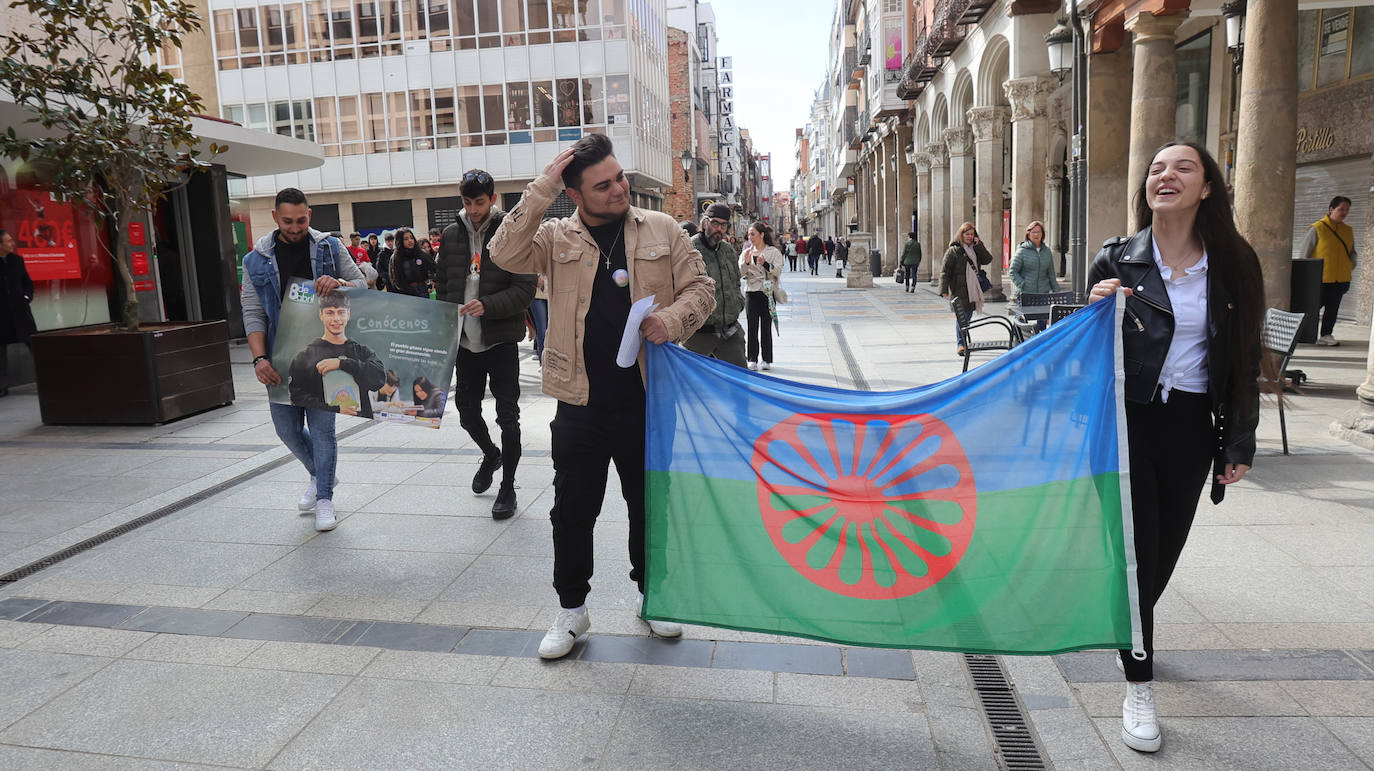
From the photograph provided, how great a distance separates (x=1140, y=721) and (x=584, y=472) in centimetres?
208

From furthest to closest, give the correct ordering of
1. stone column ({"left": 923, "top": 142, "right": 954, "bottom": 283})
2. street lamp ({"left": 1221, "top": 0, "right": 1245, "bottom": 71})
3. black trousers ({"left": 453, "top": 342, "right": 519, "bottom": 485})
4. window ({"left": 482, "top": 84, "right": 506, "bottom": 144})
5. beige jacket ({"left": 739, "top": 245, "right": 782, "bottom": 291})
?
window ({"left": 482, "top": 84, "right": 506, "bottom": 144}) < stone column ({"left": 923, "top": 142, "right": 954, "bottom": 283}) < street lamp ({"left": 1221, "top": 0, "right": 1245, "bottom": 71}) < beige jacket ({"left": 739, "top": 245, "right": 782, "bottom": 291}) < black trousers ({"left": 453, "top": 342, "right": 519, "bottom": 485})

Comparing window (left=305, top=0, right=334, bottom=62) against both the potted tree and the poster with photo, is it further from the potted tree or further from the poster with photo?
the poster with photo

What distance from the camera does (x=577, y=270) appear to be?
3518mm

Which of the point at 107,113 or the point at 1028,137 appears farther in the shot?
the point at 1028,137

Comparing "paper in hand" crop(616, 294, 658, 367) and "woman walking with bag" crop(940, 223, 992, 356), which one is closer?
"paper in hand" crop(616, 294, 658, 367)

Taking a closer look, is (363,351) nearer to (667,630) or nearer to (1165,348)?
(667,630)

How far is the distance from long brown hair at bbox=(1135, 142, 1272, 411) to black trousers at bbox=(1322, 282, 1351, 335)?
1138cm

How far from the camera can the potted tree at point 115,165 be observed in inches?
323

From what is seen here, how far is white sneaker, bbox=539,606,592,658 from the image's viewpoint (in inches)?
144

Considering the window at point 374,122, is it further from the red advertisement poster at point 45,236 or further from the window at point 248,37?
the red advertisement poster at point 45,236

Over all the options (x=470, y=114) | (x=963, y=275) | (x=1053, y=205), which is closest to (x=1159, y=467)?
(x=963, y=275)

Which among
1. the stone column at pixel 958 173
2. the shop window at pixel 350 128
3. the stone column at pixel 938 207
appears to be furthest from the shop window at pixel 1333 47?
the shop window at pixel 350 128

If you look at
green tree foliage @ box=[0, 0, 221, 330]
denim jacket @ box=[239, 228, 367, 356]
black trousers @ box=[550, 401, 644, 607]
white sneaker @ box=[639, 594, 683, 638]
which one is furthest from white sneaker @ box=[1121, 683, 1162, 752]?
green tree foliage @ box=[0, 0, 221, 330]

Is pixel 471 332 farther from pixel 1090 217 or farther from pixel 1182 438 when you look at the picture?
pixel 1090 217
